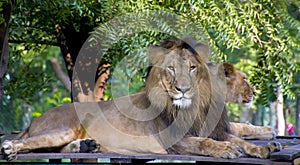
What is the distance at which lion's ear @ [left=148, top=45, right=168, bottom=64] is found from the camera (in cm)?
417

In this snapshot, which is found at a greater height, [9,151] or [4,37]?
[4,37]

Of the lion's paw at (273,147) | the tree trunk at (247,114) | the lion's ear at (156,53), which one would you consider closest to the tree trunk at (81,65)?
the lion's ear at (156,53)

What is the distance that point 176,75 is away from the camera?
3.97 meters

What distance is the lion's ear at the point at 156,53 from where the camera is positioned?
4168 mm

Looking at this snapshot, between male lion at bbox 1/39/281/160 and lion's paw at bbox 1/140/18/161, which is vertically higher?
male lion at bbox 1/39/281/160

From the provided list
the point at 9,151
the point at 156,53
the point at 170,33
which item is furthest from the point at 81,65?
the point at 9,151

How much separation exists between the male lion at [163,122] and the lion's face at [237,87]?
454 millimetres

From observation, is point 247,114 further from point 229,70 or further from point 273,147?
point 273,147

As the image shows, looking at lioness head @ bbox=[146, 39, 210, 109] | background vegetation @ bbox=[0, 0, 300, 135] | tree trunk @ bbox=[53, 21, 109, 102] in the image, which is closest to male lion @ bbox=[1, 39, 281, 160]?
lioness head @ bbox=[146, 39, 210, 109]

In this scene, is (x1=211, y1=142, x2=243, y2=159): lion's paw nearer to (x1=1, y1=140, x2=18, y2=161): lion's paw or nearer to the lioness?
the lioness

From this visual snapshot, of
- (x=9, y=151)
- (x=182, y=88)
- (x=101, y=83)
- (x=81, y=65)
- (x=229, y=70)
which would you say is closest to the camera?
(x=182, y=88)

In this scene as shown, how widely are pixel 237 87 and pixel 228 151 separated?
1.09 meters

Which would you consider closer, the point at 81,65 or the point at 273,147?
the point at 273,147

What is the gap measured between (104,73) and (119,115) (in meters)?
2.03
